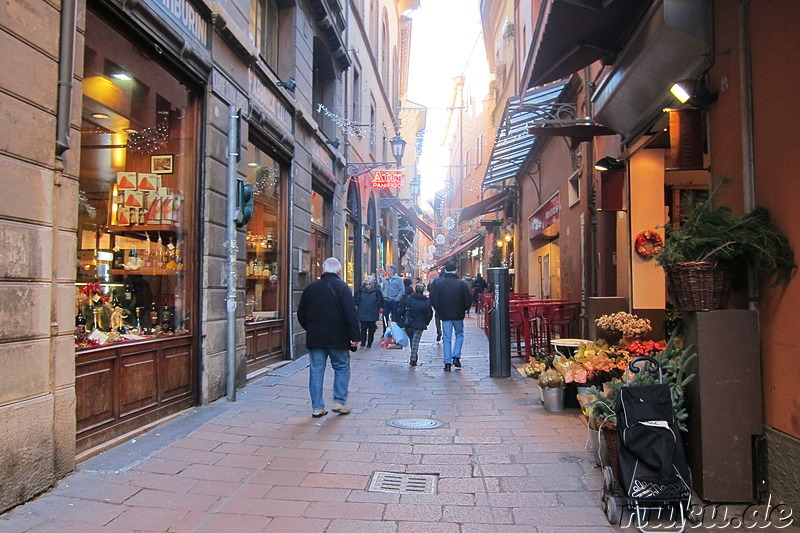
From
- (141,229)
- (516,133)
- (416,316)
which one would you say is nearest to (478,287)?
(516,133)

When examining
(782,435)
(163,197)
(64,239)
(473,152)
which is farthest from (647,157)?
(473,152)

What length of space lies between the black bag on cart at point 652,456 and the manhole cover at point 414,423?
2738mm

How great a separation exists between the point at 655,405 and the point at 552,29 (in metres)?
4.62

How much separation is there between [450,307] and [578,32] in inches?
189

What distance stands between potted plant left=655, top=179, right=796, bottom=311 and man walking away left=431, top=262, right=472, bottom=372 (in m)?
5.78

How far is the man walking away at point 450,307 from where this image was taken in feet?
32.4

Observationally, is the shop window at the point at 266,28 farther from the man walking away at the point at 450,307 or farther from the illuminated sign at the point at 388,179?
the illuminated sign at the point at 388,179

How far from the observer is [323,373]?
263 inches

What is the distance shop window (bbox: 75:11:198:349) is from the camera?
5715mm

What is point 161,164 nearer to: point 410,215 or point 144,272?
point 144,272

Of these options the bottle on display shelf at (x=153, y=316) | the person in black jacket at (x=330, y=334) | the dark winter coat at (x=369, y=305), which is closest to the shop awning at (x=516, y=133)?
the dark winter coat at (x=369, y=305)

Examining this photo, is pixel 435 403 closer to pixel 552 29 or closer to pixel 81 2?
pixel 552 29

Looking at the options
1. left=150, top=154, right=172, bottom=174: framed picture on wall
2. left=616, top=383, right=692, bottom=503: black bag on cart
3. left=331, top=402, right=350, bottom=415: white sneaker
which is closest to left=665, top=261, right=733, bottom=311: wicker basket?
left=616, top=383, right=692, bottom=503: black bag on cart

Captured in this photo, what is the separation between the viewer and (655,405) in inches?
145
